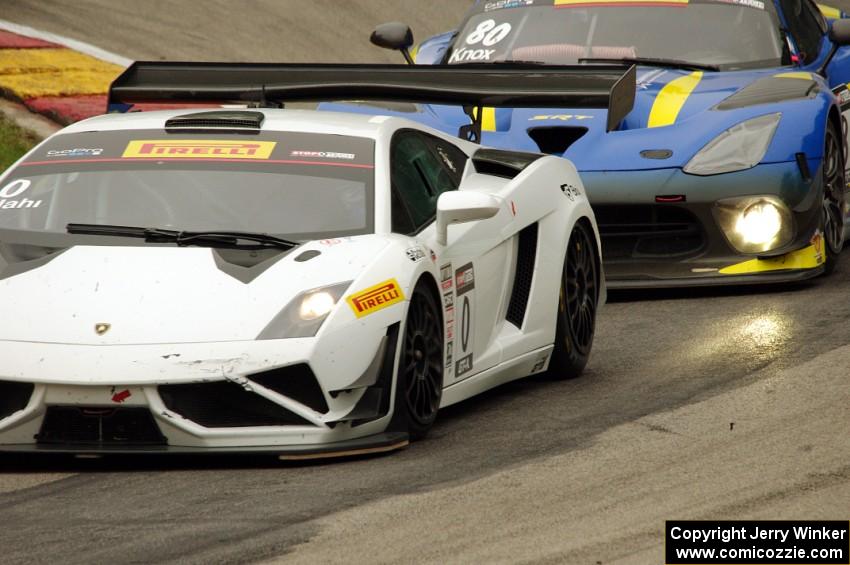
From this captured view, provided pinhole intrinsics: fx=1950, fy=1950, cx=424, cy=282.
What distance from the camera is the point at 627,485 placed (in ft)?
19.6

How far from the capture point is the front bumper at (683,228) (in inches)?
404

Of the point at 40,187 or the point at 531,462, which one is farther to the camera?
the point at 40,187

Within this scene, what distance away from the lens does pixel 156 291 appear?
6.43m

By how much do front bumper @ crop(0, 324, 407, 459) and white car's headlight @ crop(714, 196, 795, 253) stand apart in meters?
4.38

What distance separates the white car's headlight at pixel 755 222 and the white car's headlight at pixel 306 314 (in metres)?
4.25

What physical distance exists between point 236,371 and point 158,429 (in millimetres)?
323

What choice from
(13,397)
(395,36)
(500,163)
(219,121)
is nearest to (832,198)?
(395,36)

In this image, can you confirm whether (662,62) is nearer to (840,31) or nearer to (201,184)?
(840,31)

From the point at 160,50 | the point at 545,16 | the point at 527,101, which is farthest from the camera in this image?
the point at 160,50

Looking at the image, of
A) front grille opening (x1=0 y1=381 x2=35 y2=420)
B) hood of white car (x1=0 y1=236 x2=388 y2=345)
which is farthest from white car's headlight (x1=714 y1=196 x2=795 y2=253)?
front grille opening (x1=0 y1=381 x2=35 y2=420)

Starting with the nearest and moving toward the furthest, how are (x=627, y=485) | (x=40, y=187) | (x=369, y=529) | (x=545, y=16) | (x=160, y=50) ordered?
1. (x=369, y=529)
2. (x=627, y=485)
3. (x=40, y=187)
4. (x=545, y=16)
5. (x=160, y=50)

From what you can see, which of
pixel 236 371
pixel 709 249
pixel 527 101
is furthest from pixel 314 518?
pixel 709 249

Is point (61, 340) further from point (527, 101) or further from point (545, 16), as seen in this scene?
point (545, 16)

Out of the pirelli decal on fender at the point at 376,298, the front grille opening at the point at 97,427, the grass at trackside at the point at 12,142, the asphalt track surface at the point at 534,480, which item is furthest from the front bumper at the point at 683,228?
the grass at trackside at the point at 12,142
